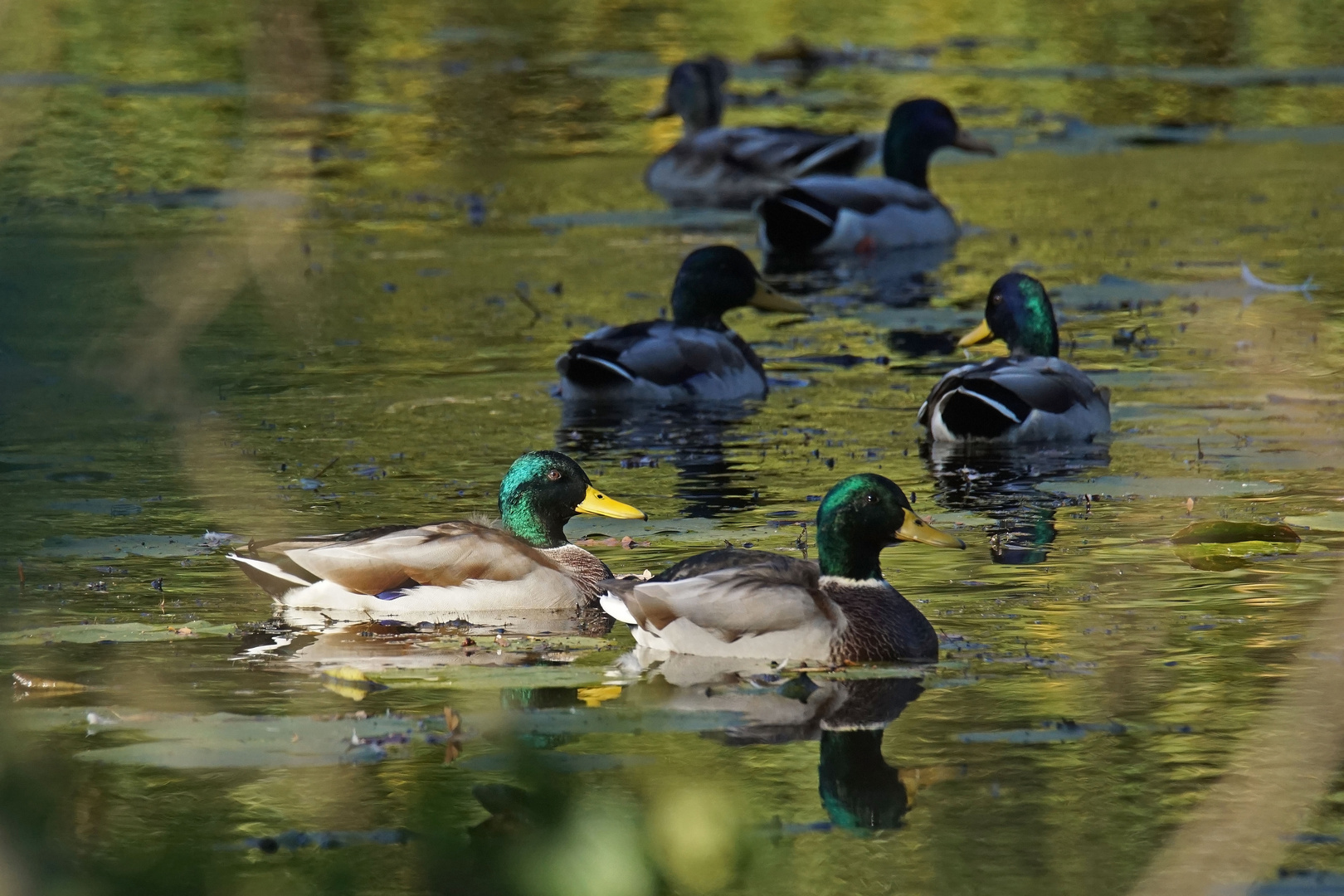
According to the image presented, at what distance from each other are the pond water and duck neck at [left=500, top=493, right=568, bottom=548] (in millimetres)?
297

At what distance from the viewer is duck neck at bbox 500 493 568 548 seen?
8.35m

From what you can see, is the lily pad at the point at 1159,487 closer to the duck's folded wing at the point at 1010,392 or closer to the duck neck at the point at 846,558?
the duck's folded wing at the point at 1010,392

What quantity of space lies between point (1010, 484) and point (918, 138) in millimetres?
9521

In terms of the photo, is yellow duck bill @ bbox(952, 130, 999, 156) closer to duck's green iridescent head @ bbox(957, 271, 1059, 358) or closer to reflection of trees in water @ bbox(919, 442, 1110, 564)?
duck's green iridescent head @ bbox(957, 271, 1059, 358)

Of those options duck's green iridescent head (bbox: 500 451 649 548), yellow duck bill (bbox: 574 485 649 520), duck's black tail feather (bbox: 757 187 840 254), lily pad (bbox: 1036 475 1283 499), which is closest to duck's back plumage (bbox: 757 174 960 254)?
duck's black tail feather (bbox: 757 187 840 254)

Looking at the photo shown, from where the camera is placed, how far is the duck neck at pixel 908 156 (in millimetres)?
19047

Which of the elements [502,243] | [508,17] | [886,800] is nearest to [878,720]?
[886,800]

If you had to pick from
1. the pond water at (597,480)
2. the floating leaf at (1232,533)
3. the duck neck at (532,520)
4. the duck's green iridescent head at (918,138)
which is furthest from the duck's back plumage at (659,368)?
the duck's green iridescent head at (918,138)

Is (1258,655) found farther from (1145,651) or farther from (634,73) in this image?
(634,73)

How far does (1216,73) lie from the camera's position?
79.6 feet

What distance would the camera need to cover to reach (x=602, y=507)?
8.43 metres

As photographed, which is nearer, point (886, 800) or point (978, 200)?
point (886, 800)

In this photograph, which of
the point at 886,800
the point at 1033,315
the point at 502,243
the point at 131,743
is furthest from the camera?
the point at 502,243

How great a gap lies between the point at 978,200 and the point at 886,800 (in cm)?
1441
